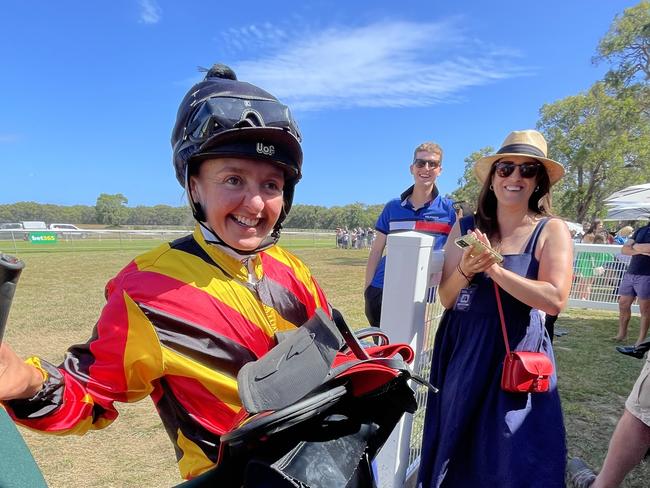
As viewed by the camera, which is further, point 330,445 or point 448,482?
point 448,482

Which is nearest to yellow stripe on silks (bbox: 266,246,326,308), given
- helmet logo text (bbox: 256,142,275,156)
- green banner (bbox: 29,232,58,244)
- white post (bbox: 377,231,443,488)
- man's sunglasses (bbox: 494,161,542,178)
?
helmet logo text (bbox: 256,142,275,156)

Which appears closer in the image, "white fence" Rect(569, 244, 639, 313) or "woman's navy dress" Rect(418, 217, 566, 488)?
"woman's navy dress" Rect(418, 217, 566, 488)

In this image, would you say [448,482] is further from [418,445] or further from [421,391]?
[418,445]

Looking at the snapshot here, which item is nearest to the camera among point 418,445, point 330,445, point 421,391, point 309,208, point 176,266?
point 330,445

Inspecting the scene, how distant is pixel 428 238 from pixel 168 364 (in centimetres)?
151

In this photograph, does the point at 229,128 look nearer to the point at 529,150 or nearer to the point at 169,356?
the point at 169,356

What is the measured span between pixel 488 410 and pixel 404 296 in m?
0.69

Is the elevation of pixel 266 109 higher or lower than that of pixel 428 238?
higher

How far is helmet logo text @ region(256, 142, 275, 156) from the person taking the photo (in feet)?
3.95

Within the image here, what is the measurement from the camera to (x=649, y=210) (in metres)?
7.22

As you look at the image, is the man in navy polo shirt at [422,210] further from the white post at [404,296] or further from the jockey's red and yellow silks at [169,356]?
the jockey's red and yellow silks at [169,356]

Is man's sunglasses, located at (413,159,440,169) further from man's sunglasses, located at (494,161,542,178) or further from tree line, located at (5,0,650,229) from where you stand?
tree line, located at (5,0,650,229)

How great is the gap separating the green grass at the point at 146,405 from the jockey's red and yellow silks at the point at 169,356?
7.92 ft

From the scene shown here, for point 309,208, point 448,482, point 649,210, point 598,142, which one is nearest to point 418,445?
point 448,482
